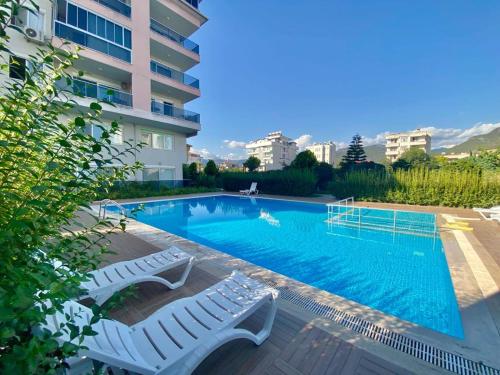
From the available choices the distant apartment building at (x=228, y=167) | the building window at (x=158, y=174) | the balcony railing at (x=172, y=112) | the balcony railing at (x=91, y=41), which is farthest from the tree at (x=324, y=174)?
the balcony railing at (x=91, y=41)

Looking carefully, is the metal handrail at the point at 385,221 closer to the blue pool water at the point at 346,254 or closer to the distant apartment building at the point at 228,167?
the blue pool water at the point at 346,254

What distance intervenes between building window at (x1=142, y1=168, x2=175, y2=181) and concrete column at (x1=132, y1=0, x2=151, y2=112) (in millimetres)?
4882

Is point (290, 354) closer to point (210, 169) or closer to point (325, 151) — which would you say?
point (210, 169)

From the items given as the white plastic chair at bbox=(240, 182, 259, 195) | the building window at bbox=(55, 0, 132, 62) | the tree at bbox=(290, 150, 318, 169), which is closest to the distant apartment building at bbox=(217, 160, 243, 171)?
the white plastic chair at bbox=(240, 182, 259, 195)

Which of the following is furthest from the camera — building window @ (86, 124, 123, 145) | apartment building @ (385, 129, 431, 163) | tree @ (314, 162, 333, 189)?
apartment building @ (385, 129, 431, 163)

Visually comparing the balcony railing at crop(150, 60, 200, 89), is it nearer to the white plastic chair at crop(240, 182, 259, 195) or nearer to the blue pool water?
the white plastic chair at crop(240, 182, 259, 195)

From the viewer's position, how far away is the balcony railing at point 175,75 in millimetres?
18375

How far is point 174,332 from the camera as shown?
2119 millimetres

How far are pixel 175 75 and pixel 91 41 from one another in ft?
21.7

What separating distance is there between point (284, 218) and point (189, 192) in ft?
35.5

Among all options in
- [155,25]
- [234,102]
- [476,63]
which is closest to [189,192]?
[155,25]

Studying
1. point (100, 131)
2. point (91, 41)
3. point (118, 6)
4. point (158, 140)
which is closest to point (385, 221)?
point (100, 131)

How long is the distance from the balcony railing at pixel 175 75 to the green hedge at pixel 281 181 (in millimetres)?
9070

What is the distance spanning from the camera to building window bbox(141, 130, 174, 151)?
1864cm
